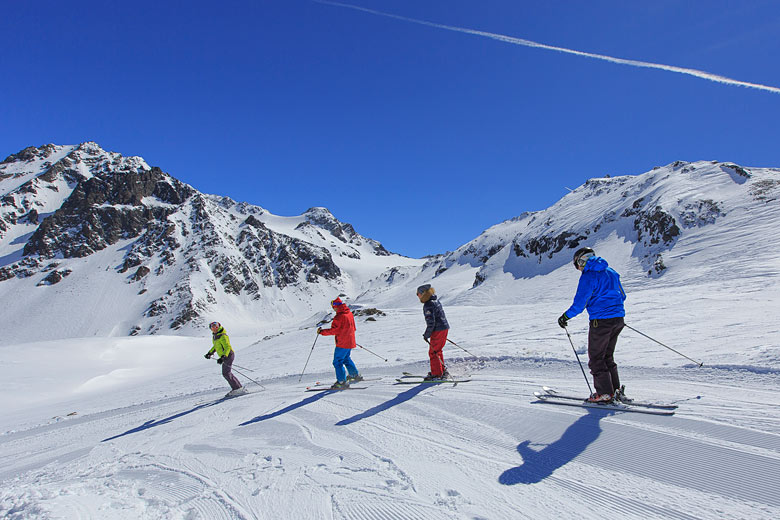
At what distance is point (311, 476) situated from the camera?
3.73 meters

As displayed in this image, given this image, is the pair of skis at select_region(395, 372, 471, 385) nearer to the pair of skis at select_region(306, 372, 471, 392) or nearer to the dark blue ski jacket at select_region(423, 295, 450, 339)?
the pair of skis at select_region(306, 372, 471, 392)

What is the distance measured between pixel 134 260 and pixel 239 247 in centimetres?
2768

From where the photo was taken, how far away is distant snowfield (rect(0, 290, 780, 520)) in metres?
2.96

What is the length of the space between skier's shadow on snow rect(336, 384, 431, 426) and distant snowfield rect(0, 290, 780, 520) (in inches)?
1.9

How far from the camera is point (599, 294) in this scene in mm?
4961

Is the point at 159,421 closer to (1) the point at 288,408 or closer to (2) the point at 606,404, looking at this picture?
(1) the point at 288,408

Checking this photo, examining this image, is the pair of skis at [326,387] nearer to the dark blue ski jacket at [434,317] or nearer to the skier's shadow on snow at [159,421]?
the dark blue ski jacket at [434,317]

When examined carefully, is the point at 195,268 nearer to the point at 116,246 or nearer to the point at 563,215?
the point at 116,246

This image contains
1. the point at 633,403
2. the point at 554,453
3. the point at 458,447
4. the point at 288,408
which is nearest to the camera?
the point at 554,453

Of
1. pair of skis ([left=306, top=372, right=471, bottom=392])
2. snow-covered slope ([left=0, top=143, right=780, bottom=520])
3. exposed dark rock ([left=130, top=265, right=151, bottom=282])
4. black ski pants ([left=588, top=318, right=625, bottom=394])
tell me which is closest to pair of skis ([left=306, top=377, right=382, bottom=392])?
pair of skis ([left=306, top=372, right=471, bottom=392])

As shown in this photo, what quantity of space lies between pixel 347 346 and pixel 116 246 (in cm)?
12508

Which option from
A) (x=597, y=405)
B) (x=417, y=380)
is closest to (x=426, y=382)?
(x=417, y=380)

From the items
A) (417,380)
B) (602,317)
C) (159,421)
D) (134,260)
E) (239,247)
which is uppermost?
(239,247)

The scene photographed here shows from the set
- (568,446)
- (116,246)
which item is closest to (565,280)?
(568,446)
